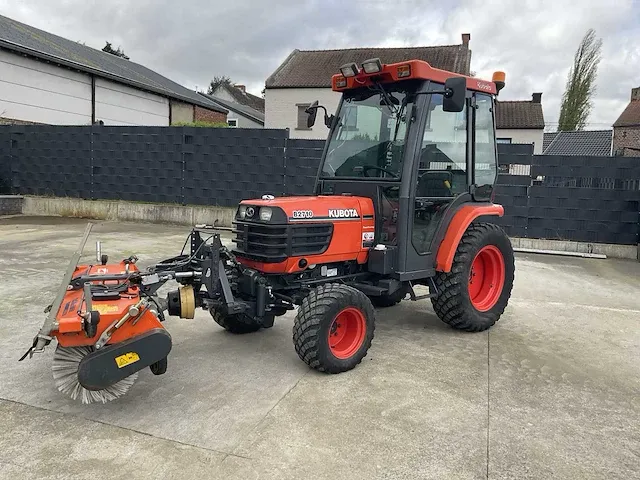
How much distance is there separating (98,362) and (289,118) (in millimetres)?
22139

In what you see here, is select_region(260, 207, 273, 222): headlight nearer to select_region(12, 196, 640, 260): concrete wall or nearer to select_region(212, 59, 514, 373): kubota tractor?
select_region(212, 59, 514, 373): kubota tractor

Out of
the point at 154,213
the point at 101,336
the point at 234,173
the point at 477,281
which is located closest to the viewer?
the point at 101,336

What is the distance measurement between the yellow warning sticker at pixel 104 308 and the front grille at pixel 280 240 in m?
1.15

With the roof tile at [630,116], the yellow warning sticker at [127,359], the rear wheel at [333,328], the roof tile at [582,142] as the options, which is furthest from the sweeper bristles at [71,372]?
the roof tile at [630,116]

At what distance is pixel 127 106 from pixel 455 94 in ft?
55.8

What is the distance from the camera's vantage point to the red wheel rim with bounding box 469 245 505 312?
4982 mm

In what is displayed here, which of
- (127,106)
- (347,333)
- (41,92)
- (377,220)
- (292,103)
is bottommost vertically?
(347,333)

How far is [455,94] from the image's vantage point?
3729 mm

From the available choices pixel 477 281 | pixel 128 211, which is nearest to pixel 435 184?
pixel 477 281

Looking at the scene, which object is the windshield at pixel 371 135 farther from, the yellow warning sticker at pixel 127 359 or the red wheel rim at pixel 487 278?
the yellow warning sticker at pixel 127 359

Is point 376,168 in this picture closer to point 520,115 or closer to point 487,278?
point 487,278

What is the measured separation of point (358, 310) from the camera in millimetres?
3736

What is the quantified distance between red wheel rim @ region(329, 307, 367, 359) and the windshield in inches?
45.7

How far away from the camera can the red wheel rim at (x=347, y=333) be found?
3.76 m
